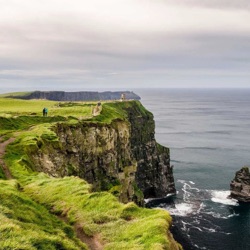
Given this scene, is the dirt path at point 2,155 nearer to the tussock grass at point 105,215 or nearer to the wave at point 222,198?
the tussock grass at point 105,215

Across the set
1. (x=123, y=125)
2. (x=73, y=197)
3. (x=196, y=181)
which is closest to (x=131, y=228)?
(x=73, y=197)

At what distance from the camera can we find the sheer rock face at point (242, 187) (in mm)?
102369

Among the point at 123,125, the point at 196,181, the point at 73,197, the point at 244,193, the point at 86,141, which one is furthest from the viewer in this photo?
the point at 196,181

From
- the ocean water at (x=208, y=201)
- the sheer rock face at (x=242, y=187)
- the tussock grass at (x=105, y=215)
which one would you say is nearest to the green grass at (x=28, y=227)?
the tussock grass at (x=105, y=215)

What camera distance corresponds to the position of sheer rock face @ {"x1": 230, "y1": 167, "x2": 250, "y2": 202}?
102 m

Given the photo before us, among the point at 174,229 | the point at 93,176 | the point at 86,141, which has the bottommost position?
the point at 174,229

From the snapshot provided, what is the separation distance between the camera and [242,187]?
10369 centimetres

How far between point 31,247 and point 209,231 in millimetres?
73474

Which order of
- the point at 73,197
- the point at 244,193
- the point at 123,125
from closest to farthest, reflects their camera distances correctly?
the point at 73,197 < the point at 123,125 < the point at 244,193

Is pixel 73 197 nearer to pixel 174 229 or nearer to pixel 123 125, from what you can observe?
pixel 123 125

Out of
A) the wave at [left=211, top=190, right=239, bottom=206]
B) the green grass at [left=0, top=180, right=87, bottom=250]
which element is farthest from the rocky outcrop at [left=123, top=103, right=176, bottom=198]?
the green grass at [left=0, top=180, right=87, bottom=250]

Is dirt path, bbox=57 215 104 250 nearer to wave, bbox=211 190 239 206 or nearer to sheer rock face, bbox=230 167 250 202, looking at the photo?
wave, bbox=211 190 239 206

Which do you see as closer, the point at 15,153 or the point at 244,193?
the point at 15,153

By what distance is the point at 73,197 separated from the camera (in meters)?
23.6
